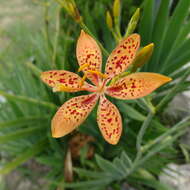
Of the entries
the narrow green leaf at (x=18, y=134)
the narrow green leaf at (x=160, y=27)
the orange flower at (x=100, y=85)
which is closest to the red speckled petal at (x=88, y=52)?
the orange flower at (x=100, y=85)

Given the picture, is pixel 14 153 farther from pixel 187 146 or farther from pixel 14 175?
pixel 187 146

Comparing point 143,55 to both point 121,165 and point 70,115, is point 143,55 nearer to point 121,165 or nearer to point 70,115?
point 70,115

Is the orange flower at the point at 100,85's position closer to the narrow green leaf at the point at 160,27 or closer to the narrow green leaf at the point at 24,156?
the narrow green leaf at the point at 160,27

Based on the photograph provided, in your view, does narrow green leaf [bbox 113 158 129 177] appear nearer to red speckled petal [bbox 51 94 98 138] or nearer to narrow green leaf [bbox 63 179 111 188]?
narrow green leaf [bbox 63 179 111 188]

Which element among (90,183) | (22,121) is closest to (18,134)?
(22,121)

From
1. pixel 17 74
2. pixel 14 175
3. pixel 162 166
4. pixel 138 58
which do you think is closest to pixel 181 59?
pixel 162 166
